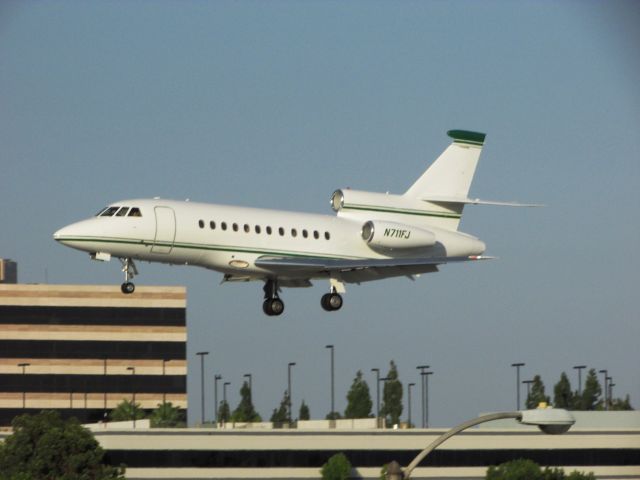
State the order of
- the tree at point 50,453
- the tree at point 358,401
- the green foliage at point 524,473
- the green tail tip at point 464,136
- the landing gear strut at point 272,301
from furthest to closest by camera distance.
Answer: the tree at point 358,401, the green foliage at point 524,473, the tree at point 50,453, the green tail tip at point 464,136, the landing gear strut at point 272,301

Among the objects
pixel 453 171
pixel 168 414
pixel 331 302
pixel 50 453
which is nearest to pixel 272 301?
pixel 331 302

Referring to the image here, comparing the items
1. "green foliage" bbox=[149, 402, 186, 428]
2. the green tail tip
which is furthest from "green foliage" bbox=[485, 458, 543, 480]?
"green foliage" bbox=[149, 402, 186, 428]

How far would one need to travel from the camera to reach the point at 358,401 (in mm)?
115250

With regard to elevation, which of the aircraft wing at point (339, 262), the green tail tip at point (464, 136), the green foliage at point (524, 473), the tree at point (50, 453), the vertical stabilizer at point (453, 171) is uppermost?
the green tail tip at point (464, 136)

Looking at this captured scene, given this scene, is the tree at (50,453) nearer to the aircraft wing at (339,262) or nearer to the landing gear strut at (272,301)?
the landing gear strut at (272,301)

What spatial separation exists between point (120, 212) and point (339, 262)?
816cm

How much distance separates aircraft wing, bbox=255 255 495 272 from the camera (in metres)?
47.6

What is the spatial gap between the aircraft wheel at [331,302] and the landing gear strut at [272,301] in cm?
159

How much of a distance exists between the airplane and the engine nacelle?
4cm

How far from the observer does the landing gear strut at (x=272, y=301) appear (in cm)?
5012

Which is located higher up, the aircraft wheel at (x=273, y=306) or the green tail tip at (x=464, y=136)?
the green tail tip at (x=464, y=136)

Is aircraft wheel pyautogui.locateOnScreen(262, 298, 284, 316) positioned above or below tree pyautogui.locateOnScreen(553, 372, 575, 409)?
above

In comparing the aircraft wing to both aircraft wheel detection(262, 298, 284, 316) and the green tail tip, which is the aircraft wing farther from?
the green tail tip

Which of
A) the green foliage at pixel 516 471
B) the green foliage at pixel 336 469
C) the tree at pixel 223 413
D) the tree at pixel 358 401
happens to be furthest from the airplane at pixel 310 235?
the tree at pixel 358 401
